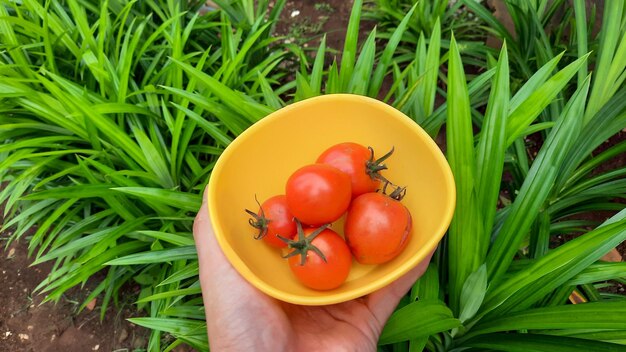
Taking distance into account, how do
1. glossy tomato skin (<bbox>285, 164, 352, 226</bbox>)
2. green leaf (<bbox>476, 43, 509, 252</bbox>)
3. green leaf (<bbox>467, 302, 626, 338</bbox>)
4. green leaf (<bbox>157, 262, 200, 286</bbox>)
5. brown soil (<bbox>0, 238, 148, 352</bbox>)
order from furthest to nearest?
brown soil (<bbox>0, 238, 148, 352</bbox>), green leaf (<bbox>157, 262, 200, 286</bbox>), green leaf (<bbox>476, 43, 509, 252</bbox>), glossy tomato skin (<bbox>285, 164, 352, 226</bbox>), green leaf (<bbox>467, 302, 626, 338</bbox>)

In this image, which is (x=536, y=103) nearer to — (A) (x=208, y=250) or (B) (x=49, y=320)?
(A) (x=208, y=250)

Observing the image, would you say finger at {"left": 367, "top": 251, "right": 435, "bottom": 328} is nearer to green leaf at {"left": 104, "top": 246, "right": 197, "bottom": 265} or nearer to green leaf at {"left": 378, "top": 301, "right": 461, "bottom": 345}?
green leaf at {"left": 378, "top": 301, "right": 461, "bottom": 345}

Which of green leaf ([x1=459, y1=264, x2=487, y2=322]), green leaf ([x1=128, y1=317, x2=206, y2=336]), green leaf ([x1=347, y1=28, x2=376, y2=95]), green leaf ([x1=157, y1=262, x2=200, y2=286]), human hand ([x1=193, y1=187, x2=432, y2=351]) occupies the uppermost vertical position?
green leaf ([x1=347, y1=28, x2=376, y2=95])

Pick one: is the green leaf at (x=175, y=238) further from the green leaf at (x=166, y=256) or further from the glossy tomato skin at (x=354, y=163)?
the glossy tomato skin at (x=354, y=163)

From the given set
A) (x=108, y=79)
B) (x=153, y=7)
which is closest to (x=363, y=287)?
(x=108, y=79)

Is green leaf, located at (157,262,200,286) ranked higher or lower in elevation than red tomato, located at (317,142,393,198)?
lower

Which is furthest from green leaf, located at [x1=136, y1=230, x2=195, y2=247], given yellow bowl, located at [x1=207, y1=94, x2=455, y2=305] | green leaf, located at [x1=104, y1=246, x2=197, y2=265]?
yellow bowl, located at [x1=207, y1=94, x2=455, y2=305]

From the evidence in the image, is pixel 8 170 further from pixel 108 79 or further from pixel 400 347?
pixel 400 347
